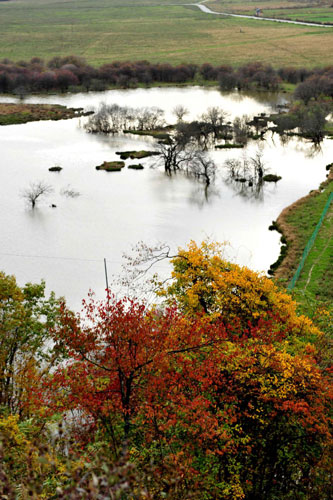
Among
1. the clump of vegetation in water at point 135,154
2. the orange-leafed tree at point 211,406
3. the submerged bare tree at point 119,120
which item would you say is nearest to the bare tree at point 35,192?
the clump of vegetation in water at point 135,154

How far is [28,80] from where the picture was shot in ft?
454

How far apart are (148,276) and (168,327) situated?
23.3 metres

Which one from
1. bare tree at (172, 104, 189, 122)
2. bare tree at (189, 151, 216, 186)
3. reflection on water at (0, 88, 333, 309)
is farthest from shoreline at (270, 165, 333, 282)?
bare tree at (172, 104, 189, 122)

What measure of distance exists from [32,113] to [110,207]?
2261 inches

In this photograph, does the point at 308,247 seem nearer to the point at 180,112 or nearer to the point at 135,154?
the point at 135,154

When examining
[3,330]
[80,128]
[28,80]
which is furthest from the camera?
[28,80]

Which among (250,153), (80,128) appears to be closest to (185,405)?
(250,153)

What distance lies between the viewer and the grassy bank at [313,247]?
4107 cm

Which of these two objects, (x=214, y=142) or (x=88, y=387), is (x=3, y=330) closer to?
(x=88, y=387)

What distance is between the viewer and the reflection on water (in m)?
50.0

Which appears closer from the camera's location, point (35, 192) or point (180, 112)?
point (35, 192)

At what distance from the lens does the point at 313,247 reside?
49344 millimetres

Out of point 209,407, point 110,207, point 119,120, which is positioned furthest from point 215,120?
point 209,407

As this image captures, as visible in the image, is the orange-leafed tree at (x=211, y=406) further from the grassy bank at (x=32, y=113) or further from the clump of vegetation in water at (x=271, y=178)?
the grassy bank at (x=32, y=113)
